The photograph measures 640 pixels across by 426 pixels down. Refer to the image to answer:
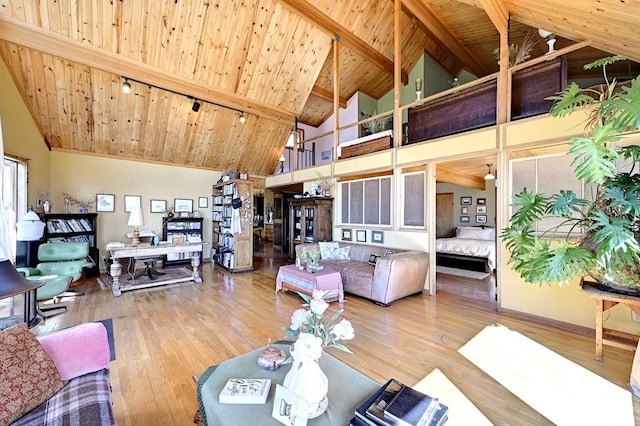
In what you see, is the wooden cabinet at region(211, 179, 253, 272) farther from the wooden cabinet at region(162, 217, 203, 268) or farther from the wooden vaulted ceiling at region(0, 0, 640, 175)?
the wooden vaulted ceiling at region(0, 0, 640, 175)

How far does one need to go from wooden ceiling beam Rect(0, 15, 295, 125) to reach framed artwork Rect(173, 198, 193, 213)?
2950 millimetres

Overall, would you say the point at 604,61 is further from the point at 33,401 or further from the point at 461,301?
the point at 33,401

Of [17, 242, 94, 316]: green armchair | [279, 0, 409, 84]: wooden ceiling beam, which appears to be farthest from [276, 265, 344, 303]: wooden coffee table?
[279, 0, 409, 84]: wooden ceiling beam

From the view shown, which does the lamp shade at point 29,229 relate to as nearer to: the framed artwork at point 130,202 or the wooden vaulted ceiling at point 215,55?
the wooden vaulted ceiling at point 215,55

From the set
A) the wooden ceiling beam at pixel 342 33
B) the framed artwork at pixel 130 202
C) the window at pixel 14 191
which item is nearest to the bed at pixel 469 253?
the wooden ceiling beam at pixel 342 33

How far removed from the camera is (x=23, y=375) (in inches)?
50.9

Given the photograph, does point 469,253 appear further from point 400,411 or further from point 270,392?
point 270,392

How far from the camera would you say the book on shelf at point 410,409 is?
1.06m

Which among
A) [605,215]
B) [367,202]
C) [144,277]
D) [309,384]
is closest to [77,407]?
[309,384]

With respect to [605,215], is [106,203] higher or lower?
higher

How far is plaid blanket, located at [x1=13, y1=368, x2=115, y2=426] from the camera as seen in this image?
1.17 metres

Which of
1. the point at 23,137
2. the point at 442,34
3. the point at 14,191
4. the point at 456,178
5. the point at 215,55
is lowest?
the point at 14,191

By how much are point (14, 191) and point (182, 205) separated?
3.19m

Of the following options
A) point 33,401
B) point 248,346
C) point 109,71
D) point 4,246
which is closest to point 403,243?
point 248,346
